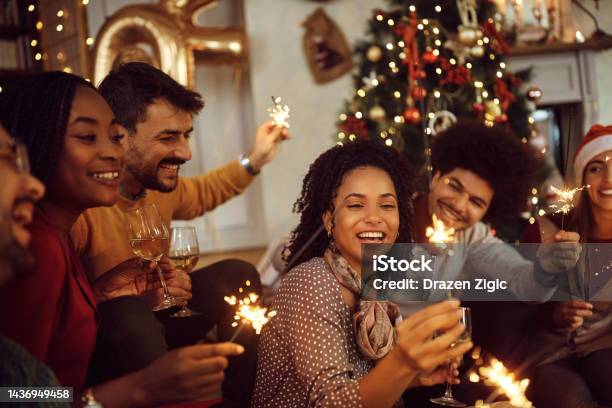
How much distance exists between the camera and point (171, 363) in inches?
47.3

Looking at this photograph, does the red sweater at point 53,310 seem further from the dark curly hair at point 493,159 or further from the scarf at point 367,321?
the dark curly hair at point 493,159

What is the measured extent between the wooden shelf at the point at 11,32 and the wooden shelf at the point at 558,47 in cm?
332

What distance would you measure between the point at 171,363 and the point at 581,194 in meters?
1.58

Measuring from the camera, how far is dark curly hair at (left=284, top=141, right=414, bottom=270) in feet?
6.25

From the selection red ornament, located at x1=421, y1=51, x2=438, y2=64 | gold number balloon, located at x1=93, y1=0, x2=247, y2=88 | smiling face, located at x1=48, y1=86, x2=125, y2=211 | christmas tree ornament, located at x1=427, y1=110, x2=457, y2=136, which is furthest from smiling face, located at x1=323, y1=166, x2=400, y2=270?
gold number balloon, located at x1=93, y1=0, x2=247, y2=88

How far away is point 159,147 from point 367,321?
100 centimetres

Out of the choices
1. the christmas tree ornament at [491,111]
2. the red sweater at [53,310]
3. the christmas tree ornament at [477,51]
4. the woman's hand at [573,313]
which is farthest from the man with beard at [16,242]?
the christmas tree ornament at [477,51]

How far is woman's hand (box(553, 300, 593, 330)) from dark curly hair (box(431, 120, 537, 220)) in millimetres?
666

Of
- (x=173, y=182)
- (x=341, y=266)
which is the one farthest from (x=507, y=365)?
(x=173, y=182)

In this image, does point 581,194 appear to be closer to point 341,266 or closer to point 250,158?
point 341,266

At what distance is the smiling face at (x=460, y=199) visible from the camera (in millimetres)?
2598

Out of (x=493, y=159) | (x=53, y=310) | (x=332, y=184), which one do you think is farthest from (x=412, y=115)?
(x=53, y=310)

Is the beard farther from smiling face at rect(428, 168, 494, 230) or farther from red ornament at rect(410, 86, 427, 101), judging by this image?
red ornament at rect(410, 86, 427, 101)

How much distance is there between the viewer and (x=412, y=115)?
12.8ft
